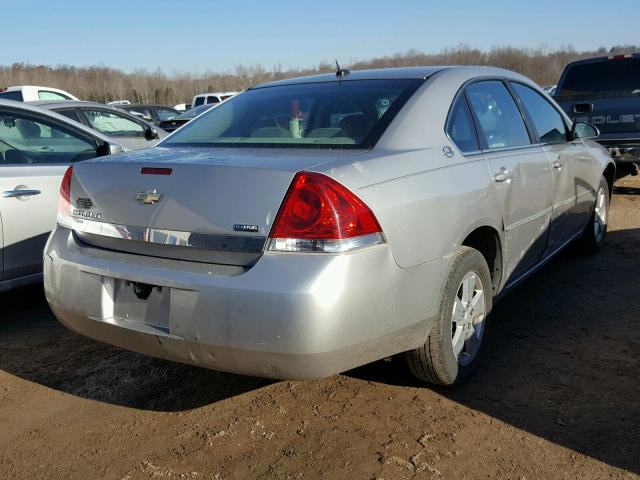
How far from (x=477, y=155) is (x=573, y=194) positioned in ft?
5.49

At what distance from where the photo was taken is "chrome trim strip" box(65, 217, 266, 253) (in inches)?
98.4

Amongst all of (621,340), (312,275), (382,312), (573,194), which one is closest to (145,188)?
(312,275)

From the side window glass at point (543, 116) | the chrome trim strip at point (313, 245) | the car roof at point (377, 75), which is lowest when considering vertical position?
the chrome trim strip at point (313, 245)

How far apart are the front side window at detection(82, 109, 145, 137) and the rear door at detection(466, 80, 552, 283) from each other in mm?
5233

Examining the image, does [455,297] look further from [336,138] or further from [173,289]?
[173,289]

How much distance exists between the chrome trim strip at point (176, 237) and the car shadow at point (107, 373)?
35.9 inches

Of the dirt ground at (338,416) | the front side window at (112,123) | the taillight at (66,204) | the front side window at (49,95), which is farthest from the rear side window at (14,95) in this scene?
the taillight at (66,204)

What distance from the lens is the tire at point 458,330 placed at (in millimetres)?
2980

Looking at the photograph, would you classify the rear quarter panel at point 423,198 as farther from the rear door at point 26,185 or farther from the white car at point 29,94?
the white car at point 29,94

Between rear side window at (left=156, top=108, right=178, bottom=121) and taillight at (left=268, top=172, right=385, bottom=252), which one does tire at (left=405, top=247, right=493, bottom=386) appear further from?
rear side window at (left=156, top=108, right=178, bottom=121)

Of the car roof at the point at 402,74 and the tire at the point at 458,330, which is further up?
the car roof at the point at 402,74

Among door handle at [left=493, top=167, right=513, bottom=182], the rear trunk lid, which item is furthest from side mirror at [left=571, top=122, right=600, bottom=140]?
the rear trunk lid

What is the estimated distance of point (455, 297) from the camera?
3.04 meters

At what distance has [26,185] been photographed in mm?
4277
